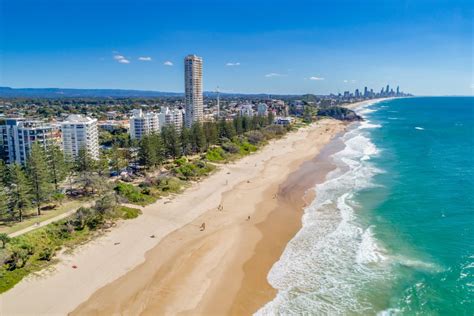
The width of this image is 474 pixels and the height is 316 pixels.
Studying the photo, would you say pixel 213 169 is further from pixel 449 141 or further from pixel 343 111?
pixel 343 111

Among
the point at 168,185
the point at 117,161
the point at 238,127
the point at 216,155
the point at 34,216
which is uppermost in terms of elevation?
the point at 238,127

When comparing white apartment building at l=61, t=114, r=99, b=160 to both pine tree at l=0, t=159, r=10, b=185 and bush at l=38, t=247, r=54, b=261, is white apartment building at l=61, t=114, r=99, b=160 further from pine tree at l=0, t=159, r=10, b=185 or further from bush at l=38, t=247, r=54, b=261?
bush at l=38, t=247, r=54, b=261

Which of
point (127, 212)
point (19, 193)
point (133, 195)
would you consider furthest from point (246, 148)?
point (19, 193)

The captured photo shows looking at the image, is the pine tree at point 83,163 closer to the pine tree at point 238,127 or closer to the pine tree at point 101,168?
the pine tree at point 101,168

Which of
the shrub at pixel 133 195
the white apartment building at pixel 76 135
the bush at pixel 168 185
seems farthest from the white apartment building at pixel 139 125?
the shrub at pixel 133 195

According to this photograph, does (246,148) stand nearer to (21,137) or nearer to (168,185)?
(168,185)

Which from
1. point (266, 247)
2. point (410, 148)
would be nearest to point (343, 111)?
point (410, 148)
